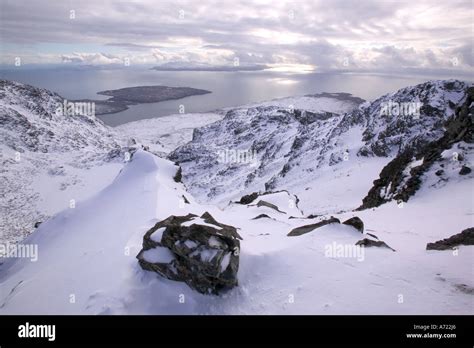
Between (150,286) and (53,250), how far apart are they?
12.1m

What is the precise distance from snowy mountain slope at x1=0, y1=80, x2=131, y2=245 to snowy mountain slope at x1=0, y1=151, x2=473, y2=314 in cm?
3917

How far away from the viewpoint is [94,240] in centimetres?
1934

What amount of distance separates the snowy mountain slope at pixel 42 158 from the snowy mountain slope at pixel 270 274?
3917 cm

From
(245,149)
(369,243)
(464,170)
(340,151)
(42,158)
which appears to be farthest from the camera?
(245,149)

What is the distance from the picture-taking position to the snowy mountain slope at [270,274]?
11.0 metres

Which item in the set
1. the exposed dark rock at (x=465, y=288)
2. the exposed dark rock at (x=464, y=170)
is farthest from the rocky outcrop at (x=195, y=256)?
the exposed dark rock at (x=464, y=170)

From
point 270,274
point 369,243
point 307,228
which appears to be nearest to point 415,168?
point 307,228

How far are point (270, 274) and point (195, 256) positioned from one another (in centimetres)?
320

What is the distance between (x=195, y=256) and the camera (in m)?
12.2

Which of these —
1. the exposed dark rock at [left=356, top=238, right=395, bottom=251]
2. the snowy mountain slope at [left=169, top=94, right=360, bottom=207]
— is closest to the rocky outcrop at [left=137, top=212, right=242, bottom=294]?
the exposed dark rock at [left=356, top=238, right=395, bottom=251]

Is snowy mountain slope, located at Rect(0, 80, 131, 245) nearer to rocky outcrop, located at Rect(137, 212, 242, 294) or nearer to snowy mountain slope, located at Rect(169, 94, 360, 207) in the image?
snowy mountain slope, located at Rect(169, 94, 360, 207)

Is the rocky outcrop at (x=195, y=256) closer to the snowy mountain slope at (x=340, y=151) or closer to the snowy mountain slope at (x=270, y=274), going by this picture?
the snowy mountain slope at (x=270, y=274)

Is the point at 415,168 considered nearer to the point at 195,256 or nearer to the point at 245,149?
the point at 195,256
